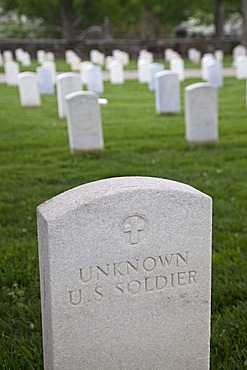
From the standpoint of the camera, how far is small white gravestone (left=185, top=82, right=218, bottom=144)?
9.73m

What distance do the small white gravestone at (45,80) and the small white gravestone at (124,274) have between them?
16158 millimetres

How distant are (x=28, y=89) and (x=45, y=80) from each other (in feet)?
11.8

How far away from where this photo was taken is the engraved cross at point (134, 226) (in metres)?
2.83

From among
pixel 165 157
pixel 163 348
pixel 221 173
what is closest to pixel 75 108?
pixel 165 157

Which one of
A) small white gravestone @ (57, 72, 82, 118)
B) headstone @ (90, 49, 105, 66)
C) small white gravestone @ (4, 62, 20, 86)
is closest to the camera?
small white gravestone @ (57, 72, 82, 118)

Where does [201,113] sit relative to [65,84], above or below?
below

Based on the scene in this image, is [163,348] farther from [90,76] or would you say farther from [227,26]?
[227,26]

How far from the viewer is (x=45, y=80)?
738 inches

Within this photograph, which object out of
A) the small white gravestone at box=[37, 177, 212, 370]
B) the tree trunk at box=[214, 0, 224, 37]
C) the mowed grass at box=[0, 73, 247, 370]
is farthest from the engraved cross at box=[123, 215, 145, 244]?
the tree trunk at box=[214, 0, 224, 37]

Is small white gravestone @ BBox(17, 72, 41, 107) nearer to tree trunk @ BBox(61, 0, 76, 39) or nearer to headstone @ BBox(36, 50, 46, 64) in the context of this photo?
headstone @ BBox(36, 50, 46, 64)

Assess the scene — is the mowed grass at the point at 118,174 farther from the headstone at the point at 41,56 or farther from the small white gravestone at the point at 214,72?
the headstone at the point at 41,56

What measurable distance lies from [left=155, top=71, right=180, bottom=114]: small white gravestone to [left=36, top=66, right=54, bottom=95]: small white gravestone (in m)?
6.11

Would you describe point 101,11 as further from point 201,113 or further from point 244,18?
point 201,113

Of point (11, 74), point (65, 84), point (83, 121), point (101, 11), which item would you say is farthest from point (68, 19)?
point (83, 121)
